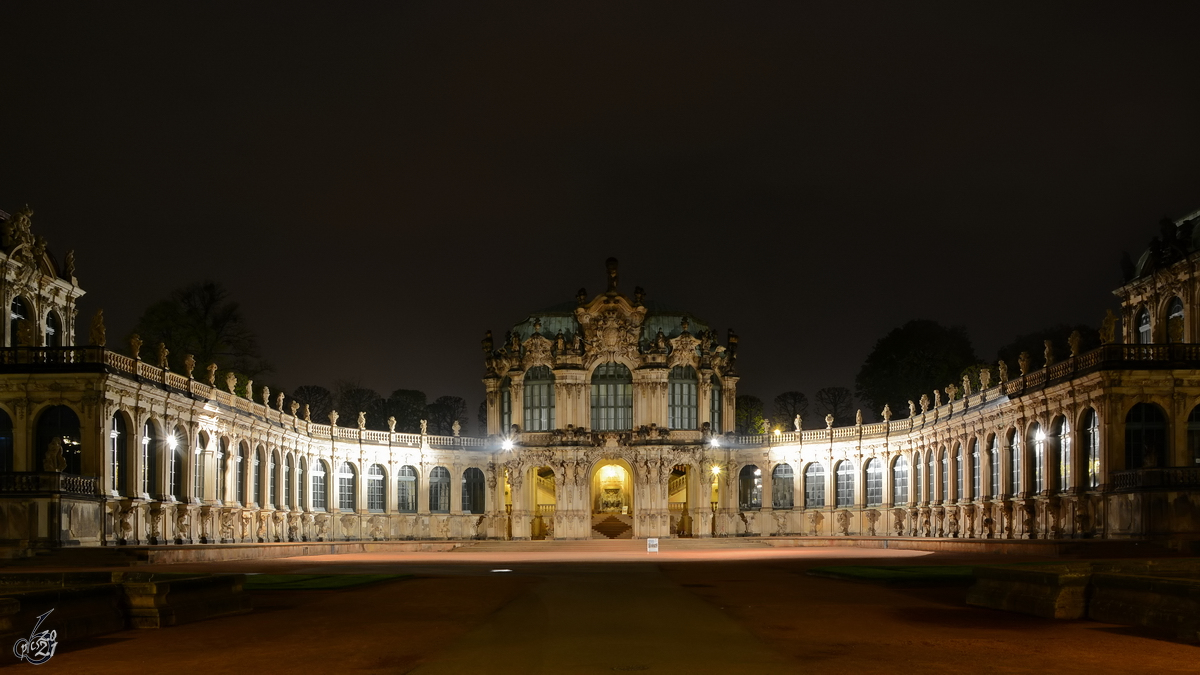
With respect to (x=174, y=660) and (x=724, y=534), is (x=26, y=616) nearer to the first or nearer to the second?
(x=174, y=660)

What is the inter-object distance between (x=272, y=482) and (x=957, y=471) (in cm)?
3831

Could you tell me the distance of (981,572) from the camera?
24125 mm

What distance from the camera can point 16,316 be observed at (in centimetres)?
6153

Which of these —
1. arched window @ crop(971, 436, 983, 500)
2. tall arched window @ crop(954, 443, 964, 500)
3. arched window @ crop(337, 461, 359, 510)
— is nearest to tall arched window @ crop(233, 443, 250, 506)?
arched window @ crop(337, 461, 359, 510)

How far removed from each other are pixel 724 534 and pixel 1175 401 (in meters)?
40.0

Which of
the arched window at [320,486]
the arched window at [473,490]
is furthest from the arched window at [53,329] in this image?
the arched window at [473,490]

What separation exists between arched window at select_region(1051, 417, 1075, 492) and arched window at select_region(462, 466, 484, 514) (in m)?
43.4

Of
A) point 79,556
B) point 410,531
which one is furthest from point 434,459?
point 79,556

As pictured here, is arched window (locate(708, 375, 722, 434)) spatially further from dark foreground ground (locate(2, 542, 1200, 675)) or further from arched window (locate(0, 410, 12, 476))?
dark foreground ground (locate(2, 542, 1200, 675))

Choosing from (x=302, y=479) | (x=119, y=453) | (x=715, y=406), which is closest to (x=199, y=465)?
(x=119, y=453)

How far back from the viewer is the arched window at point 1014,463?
201 ft

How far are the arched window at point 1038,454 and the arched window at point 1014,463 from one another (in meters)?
1.10

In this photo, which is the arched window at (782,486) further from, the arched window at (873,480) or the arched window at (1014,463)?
the arched window at (1014,463)

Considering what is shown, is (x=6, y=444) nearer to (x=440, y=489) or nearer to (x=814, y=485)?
(x=440, y=489)
